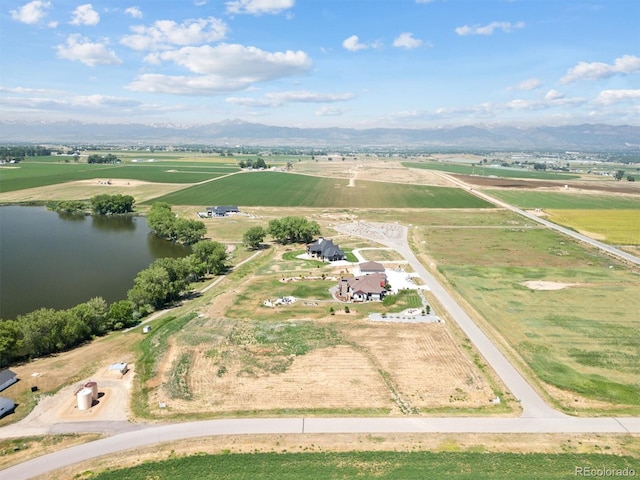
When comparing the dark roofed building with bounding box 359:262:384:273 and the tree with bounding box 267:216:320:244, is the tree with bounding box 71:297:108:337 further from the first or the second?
the tree with bounding box 267:216:320:244

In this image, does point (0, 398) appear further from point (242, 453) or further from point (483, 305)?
point (483, 305)

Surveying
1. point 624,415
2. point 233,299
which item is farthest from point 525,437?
point 233,299

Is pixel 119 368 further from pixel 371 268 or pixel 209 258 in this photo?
pixel 371 268

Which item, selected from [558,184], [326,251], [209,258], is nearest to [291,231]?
[326,251]

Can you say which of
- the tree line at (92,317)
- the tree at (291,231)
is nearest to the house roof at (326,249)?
the tree at (291,231)

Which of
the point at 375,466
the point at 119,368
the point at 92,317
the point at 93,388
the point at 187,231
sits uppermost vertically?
the point at 187,231

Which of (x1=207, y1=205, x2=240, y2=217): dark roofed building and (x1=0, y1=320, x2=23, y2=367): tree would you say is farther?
(x1=207, y1=205, x2=240, y2=217): dark roofed building

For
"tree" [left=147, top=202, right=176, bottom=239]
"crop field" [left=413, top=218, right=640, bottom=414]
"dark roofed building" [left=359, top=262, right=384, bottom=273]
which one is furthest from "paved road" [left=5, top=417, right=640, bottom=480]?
"tree" [left=147, top=202, right=176, bottom=239]

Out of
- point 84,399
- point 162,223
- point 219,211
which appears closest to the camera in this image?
point 84,399

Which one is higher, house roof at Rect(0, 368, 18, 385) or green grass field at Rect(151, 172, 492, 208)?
green grass field at Rect(151, 172, 492, 208)
